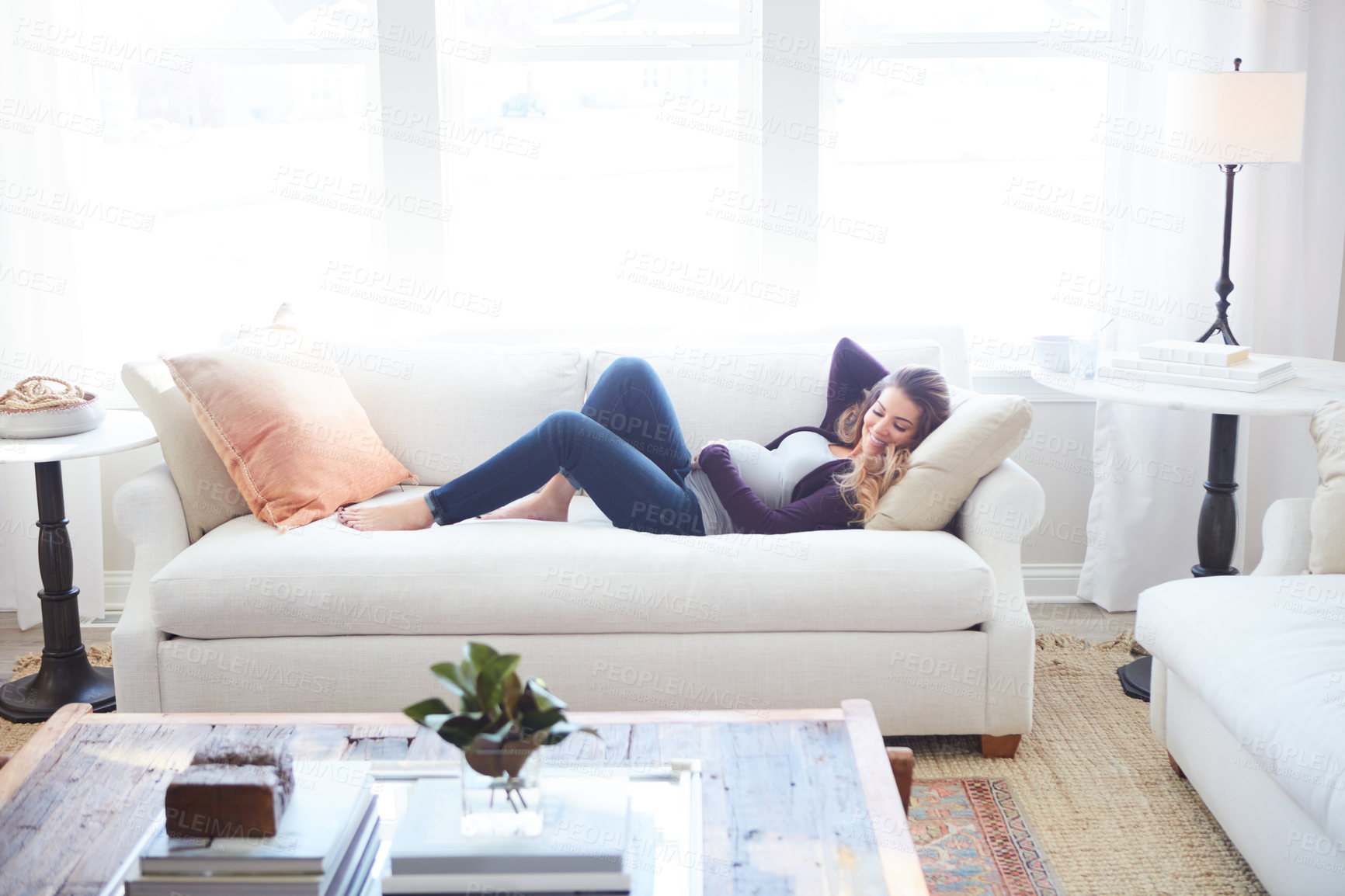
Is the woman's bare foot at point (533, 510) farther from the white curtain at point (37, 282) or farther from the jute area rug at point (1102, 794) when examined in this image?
the white curtain at point (37, 282)

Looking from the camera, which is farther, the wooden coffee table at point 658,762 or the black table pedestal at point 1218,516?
the black table pedestal at point 1218,516

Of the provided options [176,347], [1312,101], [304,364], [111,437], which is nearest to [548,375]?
[304,364]

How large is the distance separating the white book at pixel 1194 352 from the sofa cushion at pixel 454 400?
1.43 metres

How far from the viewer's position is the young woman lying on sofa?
2.49 metres

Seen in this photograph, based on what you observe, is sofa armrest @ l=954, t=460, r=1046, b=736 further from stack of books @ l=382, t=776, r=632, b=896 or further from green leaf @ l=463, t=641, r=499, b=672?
green leaf @ l=463, t=641, r=499, b=672

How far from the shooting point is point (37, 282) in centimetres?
317

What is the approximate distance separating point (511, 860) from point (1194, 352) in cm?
211

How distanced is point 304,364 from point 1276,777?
220 centimetres

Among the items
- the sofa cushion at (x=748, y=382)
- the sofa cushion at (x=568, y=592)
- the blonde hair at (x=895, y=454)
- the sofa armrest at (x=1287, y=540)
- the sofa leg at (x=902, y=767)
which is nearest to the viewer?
the sofa leg at (x=902, y=767)

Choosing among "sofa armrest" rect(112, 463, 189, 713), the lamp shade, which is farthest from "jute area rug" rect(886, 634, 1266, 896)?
"sofa armrest" rect(112, 463, 189, 713)

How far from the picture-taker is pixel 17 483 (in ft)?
10.6

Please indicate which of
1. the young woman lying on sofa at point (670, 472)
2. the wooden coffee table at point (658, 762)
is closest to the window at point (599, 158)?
the young woman lying on sofa at point (670, 472)

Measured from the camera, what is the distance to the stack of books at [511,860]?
4.00 ft

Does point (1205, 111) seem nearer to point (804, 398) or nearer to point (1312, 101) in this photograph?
point (1312, 101)
